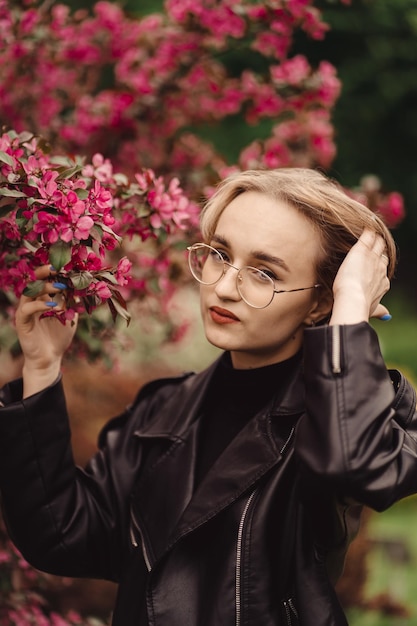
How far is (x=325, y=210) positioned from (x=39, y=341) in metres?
0.74

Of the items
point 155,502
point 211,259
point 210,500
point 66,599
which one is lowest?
point 66,599

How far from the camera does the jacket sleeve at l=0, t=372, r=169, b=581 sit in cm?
179

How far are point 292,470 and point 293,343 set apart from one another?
12.9 inches

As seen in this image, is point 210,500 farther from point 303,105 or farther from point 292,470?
point 303,105

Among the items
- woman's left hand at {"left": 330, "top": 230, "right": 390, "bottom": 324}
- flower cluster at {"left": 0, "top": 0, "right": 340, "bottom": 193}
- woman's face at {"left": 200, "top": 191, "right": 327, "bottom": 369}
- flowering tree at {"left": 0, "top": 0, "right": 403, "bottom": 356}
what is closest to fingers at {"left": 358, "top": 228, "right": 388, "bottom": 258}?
woman's left hand at {"left": 330, "top": 230, "right": 390, "bottom": 324}

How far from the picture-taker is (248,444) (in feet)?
5.54

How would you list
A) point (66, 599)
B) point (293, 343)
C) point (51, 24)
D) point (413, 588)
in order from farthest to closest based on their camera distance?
point (413, 588), point (66, 599), point (51, 24), point (293, 343)

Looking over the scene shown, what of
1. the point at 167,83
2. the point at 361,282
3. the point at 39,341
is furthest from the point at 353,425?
the point at 167,83

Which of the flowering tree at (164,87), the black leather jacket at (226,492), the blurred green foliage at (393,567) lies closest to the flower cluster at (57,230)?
the black leather jacket at (226,492)

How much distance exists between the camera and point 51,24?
2871 mm

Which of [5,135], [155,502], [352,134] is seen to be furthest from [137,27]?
[352,134]

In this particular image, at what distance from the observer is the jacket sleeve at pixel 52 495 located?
179cm

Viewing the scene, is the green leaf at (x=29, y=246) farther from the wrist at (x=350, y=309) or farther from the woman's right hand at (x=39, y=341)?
the wrist at (x=350, y=309)

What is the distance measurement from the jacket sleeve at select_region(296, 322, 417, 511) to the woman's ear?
26 cm
